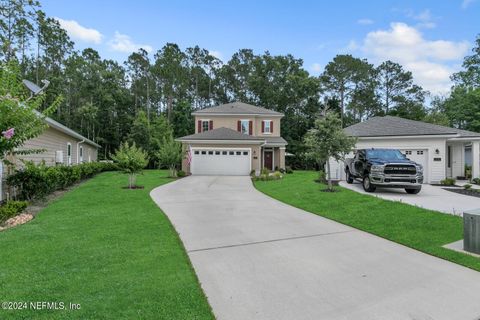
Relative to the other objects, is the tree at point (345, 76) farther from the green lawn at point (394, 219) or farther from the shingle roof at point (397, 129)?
the green lawn at point (394, 219)

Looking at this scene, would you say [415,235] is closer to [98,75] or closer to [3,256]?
[3,256]

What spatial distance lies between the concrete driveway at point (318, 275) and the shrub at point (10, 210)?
4.30 metres

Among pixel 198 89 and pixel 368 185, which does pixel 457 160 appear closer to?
pixel 368 185

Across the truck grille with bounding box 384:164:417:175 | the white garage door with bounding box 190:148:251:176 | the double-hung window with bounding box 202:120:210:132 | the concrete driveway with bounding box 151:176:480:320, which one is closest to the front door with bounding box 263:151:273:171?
the white garage door with bounding box 190:148:251:176

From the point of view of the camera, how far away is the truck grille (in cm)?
1144

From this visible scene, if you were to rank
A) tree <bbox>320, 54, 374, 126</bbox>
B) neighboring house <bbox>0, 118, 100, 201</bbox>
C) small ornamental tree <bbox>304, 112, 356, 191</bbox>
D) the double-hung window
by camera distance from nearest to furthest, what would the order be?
neighboring house <bbox>0, 118, 100, 201</bbox>
small ornamental tree <bbox>304, 112, 356, 191</bbox>
the double-hung window
tree <bbox>320, 54, 374, 126</bbox>

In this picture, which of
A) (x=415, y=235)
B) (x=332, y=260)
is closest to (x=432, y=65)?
(x=415, y=235)

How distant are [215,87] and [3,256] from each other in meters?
45.8

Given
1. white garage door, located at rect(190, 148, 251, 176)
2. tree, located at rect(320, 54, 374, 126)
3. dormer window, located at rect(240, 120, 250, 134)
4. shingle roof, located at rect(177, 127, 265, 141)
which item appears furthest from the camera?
tree, located at rect(320, 54, 374, 126)

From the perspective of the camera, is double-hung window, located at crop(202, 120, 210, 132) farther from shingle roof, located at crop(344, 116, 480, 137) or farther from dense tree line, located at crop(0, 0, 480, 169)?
shingle roof, located at crop(344, 116, 480, 137)

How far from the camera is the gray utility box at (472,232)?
16.8 ft

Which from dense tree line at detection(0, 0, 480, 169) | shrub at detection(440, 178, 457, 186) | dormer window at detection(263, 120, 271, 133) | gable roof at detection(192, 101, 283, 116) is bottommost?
shrub at detection(440, 178, 457, 186)

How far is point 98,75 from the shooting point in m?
39.1

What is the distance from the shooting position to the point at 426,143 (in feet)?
53.0
